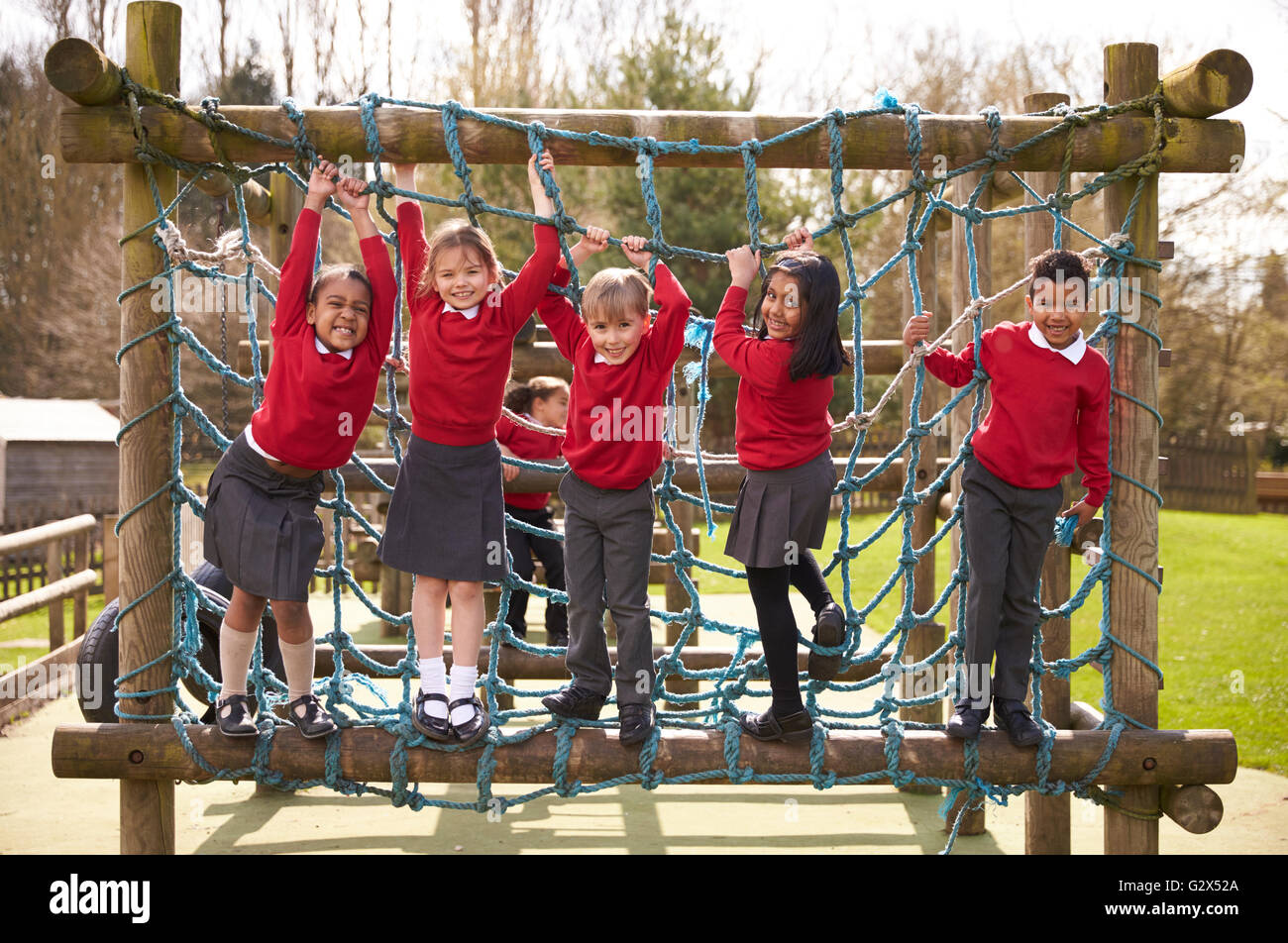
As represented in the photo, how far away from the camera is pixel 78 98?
282 centimetres

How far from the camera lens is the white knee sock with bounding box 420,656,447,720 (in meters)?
2.86

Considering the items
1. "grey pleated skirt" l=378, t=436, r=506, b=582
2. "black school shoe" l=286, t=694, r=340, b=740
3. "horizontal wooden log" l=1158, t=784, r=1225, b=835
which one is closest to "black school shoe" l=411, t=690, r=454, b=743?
"black school shoe" l=286, t=694, r=340, b=740

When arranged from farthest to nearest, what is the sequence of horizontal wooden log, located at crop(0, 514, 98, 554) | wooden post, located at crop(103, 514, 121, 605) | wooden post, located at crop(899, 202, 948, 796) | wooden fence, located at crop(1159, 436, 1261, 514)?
wooden fence, located at crop(1159, 436, 1261, 514) < wooden post, located at crop(103, 514, 121, 605) < horizontal wooden log, located at crop(0, 514, 98, 554) < wooden post, located at crop(899, 202, 948, 796)

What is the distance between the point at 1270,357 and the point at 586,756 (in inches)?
869

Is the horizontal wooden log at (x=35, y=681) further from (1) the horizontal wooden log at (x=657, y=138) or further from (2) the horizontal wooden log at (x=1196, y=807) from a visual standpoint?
(2) the horizontal wooden log at (x=1196, y=807)

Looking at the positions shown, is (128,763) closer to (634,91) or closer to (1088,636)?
(1088,636)

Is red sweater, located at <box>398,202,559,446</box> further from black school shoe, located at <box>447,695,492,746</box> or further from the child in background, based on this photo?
the child in background

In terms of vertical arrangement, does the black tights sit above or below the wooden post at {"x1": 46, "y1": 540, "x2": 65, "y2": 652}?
above

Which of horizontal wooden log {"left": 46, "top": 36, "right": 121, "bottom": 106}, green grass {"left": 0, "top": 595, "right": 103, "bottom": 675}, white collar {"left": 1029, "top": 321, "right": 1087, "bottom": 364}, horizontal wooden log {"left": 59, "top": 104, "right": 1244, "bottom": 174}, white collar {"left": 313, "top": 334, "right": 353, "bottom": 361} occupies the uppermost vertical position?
horizontal wooden log {"left": 46, "top": 36, "right": 121, "bottom": 106}

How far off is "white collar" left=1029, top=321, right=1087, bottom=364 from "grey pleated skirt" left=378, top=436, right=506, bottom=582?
1429 millimetres

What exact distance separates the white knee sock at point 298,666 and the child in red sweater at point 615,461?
2.04ft

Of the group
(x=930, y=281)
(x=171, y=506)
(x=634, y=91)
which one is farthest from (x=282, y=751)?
(x=634, y=91)

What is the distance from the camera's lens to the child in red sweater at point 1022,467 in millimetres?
2896

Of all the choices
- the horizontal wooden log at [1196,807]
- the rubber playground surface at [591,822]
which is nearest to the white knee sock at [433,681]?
the rubber playground surface at [591,822]
